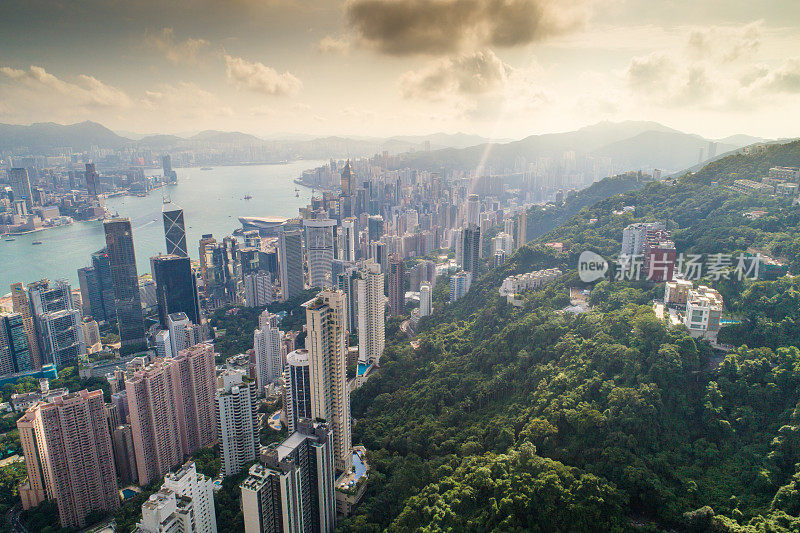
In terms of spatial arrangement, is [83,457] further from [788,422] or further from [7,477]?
[788,422]

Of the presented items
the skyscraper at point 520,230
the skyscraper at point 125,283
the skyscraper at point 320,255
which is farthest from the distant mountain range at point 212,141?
the skyscraper at point 520,230

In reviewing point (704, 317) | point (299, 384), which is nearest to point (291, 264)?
point (299, 384)

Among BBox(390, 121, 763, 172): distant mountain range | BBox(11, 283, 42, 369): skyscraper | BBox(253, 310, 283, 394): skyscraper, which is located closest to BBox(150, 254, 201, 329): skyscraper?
BBox(11, 283, 42, 369): skyscraper

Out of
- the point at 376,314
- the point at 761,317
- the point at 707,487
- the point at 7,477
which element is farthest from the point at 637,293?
the point at 7,477

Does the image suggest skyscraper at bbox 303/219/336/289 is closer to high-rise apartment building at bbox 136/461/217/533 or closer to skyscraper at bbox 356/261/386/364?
skyscraper at bbox 356/261/386/364

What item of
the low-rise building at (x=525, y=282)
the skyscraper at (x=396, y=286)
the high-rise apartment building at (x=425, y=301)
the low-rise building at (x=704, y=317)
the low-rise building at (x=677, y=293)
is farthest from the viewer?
the skyscraper at (x=396, y=286)

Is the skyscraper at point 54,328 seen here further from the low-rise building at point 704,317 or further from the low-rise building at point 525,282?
the low-rise building at point 704,317

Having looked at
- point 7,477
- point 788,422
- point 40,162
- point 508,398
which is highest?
point 40,162
